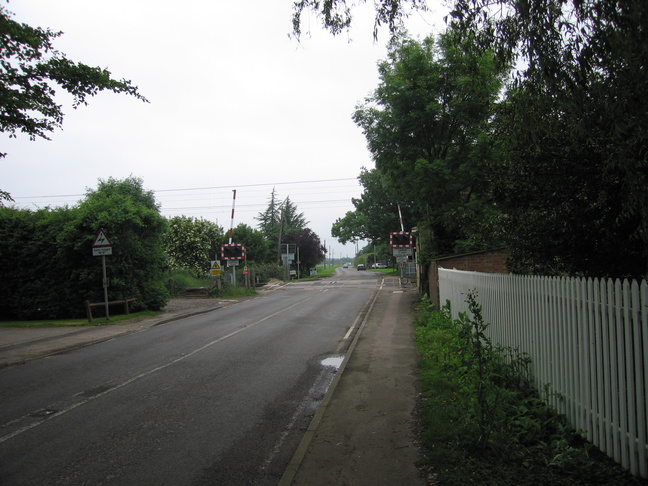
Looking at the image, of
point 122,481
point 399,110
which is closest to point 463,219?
point 122,481

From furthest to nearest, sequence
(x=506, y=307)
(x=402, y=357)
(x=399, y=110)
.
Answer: (x=399, y=110) < (x=402, y=357) < (x=506, y=307)

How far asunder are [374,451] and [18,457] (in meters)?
3.70

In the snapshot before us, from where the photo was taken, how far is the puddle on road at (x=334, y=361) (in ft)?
28.3

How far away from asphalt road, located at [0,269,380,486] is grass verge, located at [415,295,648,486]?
1.62m

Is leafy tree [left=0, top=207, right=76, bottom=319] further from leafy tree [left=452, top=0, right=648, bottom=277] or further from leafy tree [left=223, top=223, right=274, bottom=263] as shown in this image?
leafy tree [left=223, top=223, right=274, bottom=263]

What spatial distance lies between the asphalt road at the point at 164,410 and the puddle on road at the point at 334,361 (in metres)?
0.06

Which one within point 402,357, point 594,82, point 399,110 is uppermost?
point 399,110

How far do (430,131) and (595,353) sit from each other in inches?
618

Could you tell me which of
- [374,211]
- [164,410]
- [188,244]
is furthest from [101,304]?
[374,211]

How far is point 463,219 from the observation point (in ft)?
31.1

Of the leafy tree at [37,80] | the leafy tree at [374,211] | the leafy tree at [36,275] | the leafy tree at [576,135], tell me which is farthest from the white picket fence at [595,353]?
the leafy tree at [374,211]

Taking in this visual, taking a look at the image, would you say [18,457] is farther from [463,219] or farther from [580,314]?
[463,219]

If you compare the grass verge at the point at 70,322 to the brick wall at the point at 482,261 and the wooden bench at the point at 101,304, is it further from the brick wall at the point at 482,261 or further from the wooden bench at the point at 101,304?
the brick wall at the point at 482,261

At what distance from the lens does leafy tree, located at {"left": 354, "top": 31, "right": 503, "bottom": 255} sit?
16.9 metres
